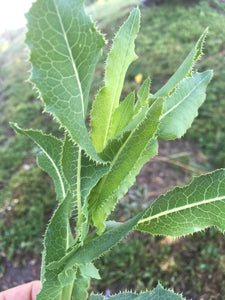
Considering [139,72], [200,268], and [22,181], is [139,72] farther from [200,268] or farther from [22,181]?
[200,268]

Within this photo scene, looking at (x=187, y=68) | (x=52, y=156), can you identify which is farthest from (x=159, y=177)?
(x=187, y=68)

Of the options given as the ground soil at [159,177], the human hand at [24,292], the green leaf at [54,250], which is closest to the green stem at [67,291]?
the green leaf at [54,250]

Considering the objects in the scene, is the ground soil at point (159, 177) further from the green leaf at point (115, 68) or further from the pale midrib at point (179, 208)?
the green leaf at point (115, 68)

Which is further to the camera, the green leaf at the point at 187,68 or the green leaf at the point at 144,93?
the green leaf at the point at 144,93

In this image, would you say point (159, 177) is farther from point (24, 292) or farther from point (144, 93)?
point (144, 93)

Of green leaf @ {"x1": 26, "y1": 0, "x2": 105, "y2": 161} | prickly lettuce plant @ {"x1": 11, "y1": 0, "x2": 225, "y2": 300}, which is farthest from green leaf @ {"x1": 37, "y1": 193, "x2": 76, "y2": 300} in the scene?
green leaf @ {"x1": 26, "y1": 0, "x2": 105, "y2": 161}

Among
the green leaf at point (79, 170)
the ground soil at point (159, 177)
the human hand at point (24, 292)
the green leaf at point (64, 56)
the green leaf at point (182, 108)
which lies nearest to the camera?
the green leaf at point (64, 56)

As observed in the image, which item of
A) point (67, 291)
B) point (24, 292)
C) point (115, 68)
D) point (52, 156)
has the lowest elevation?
point (24, 292)
